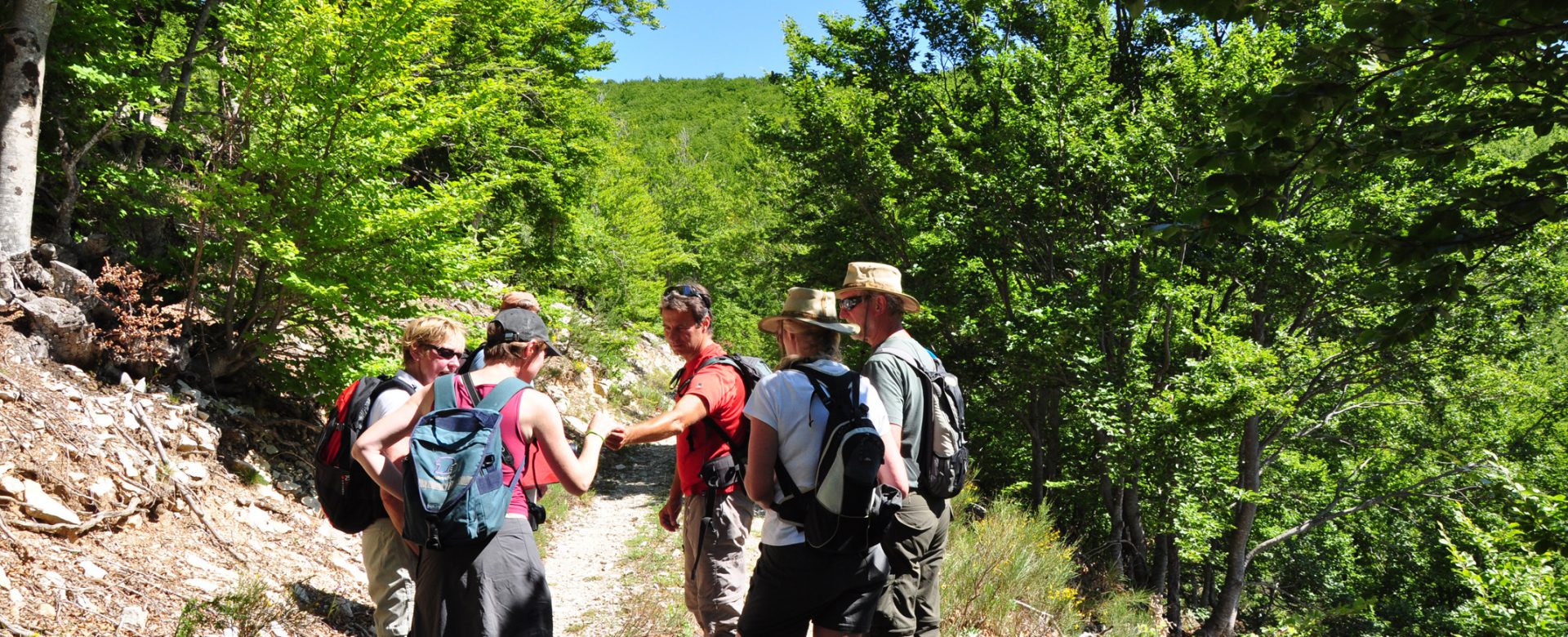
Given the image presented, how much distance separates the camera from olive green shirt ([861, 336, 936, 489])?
3.28m

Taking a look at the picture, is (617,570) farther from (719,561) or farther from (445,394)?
(445,394)

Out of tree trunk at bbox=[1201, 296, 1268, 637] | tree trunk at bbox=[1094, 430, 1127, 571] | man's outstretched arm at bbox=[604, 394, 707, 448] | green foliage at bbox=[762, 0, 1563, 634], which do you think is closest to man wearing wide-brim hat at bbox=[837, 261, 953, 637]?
man's outstretched arm at bbox=[604, 394, 707, 448]

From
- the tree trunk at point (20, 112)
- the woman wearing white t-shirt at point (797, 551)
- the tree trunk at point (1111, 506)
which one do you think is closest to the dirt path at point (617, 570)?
the woman wearing white t-shirt at point (797, 551)

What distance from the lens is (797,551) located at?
9.05 feet

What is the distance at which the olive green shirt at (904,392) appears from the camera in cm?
328

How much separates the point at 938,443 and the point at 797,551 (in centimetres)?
95

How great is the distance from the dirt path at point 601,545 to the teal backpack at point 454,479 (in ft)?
11.2

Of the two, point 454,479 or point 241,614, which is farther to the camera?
point 241,614

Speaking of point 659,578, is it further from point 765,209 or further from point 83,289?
point 765,209

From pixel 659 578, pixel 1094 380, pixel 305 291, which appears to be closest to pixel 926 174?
pixel 1094 380

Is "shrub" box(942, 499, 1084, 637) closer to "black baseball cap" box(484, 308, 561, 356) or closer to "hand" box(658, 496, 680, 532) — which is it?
"hand" box(658, 496, 680, 532)

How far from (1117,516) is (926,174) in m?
6.56

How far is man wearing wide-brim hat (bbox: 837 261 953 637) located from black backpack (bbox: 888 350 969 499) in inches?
0.9

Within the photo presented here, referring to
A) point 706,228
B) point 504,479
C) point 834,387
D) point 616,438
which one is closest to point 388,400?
point 504,479
